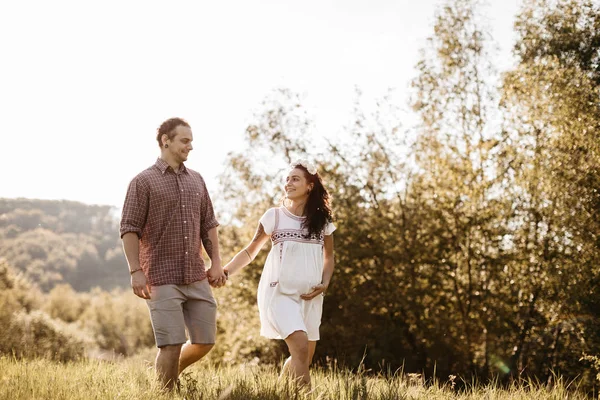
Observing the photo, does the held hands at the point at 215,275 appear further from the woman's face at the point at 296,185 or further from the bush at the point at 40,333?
the bush at the point at 40,333

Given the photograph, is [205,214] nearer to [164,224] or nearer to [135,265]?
[164,224]

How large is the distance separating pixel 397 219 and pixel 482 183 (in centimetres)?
200

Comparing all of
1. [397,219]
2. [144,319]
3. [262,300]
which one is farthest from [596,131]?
[144,319]

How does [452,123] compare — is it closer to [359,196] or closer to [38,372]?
[359,196]

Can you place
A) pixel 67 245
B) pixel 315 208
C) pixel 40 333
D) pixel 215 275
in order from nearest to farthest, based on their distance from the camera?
pixel 215 275
pixel 315 208
pixel 40 333
pixel 67 245

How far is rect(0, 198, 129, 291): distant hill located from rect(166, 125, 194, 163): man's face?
32.0 metres

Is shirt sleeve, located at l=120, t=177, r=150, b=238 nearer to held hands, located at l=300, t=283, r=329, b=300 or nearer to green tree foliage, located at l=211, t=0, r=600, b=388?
held hands, located at l=300, t=283, r=329, b=300

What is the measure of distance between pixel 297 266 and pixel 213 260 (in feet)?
2.31

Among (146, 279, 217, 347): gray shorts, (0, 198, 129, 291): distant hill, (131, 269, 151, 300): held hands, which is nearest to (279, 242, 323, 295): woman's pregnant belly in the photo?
(146, 279, 217, 347): gray shorts

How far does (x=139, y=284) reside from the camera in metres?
4.92

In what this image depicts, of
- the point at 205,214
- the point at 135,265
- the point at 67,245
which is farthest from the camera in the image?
the point at 67,245

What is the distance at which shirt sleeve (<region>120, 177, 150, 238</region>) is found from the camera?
5055 mm

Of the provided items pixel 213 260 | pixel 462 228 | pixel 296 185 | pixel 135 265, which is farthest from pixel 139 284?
pixel 462 228

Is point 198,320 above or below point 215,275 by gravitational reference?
below
